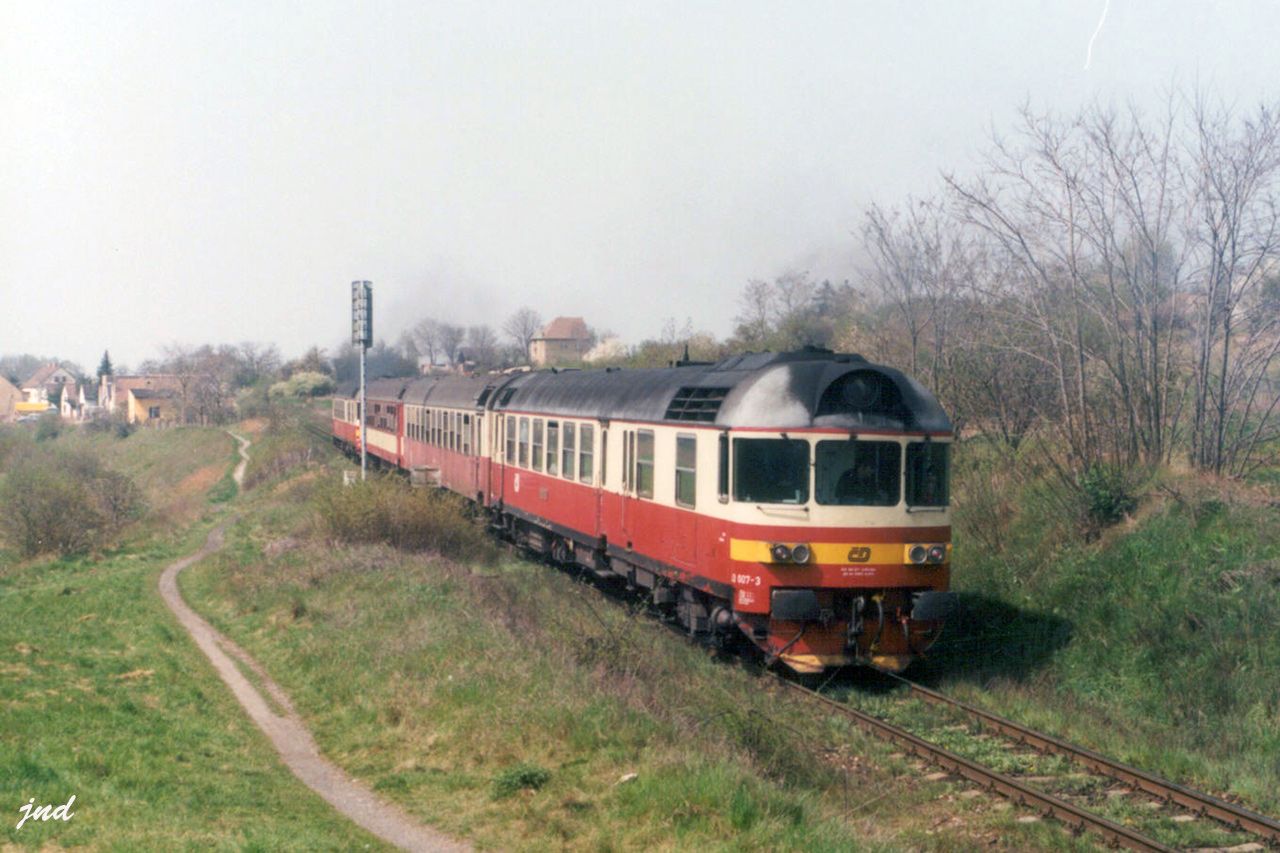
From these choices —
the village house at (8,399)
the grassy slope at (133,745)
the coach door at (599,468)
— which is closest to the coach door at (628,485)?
the coach door at (599,468)

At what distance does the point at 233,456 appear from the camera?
2630 inches

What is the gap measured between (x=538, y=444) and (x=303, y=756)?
1006cm

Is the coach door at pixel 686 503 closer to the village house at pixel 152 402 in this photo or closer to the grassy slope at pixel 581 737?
the grassy slope at pixel 581 737

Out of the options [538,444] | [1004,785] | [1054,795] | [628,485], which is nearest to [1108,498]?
[628,485]

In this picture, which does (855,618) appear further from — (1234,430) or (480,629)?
(1234,430)

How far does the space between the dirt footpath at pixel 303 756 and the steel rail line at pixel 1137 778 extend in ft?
18.3

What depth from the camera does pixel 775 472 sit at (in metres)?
13.1

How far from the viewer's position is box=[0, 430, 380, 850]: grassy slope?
8.49 m

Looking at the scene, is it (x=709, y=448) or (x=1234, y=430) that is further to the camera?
(x=1234, y=430)

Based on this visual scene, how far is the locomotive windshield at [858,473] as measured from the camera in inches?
515

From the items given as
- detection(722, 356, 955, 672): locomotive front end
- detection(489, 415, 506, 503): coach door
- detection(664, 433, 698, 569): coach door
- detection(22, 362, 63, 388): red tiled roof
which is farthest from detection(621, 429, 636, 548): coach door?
detection(22, 362, 63, 388): red tiled roof

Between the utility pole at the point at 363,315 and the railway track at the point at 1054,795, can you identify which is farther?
the utility pole at the point at 363,315

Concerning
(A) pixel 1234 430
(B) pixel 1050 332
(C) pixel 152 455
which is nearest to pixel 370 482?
(B) pixel 1050 332

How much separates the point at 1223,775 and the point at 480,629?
25.8 feet
